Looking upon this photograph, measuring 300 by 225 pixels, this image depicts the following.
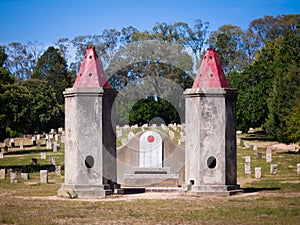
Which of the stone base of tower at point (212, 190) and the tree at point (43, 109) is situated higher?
the tree at point (43, 109)

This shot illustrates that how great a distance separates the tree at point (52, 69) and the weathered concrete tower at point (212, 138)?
72.2 metres

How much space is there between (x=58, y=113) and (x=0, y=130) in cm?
3143

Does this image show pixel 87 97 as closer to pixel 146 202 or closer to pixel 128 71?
pixel 146 202

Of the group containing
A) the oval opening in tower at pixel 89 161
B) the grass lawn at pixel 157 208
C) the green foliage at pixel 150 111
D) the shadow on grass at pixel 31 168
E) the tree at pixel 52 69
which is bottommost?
the grass lawn at pixel 157 208

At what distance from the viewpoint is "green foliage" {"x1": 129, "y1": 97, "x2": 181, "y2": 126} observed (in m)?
55.9

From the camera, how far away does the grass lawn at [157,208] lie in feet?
51.6

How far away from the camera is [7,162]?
128 feet

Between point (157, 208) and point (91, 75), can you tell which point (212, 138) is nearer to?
point (157, 208)

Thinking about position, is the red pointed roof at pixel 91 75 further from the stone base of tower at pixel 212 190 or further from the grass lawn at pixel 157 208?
the stone base of tower at pixel 212 190

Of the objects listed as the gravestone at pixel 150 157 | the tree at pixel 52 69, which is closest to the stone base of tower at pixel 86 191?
the gravestone at pixel 150 157

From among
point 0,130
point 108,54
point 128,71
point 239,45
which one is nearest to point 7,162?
point 0,130

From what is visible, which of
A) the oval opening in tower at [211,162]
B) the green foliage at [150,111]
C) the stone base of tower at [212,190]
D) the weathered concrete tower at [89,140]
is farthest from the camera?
the green foliage at [150,111]

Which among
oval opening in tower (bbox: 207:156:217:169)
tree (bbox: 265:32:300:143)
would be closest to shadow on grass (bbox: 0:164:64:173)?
oval opening in tower (bbox: 207:156:217:169)

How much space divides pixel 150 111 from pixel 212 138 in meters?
35.5
